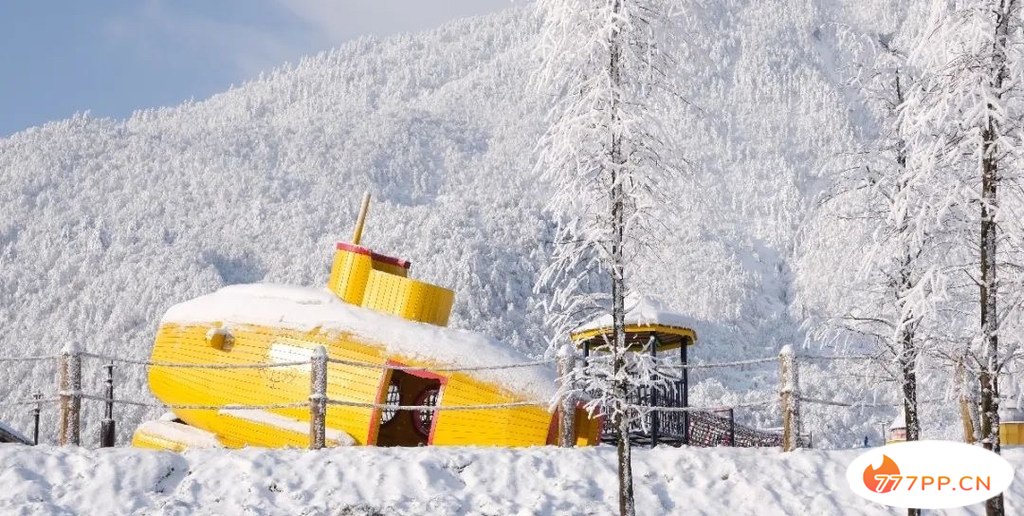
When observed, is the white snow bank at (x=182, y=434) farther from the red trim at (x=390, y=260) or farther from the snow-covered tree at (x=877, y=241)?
the snow-covered tree at (x=877, y=241)

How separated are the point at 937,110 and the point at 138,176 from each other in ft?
400

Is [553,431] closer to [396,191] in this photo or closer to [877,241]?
[877,241]

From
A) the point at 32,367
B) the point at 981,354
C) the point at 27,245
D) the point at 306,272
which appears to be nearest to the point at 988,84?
the point at 981,354

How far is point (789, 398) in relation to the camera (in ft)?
44.9

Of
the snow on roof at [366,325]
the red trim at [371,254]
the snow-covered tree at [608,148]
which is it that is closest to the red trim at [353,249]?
the red trim at [371,254]

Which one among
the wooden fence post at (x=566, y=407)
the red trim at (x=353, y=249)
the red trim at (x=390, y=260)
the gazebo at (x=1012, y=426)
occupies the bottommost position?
the gazebo at (x=1012, y=426)

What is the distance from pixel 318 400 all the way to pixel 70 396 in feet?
9.73

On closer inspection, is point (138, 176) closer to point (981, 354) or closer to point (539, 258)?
point (539, 258)

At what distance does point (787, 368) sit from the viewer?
1370 centimetres

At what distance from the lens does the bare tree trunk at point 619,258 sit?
10.9 metres

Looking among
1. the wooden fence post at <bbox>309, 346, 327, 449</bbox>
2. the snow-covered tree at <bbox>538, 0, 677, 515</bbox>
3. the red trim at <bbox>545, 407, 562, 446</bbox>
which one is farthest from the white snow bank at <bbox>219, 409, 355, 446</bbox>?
the snow-covered tree at <bbox>538, 0, 677, 515</bbox>

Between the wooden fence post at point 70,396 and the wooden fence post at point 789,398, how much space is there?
8.82 meters

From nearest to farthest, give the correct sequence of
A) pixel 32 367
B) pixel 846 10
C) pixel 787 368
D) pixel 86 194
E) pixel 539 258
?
pixel 787 368 < pixel 32 367 < pixel 539 258 < pixel 86 194 < pixel 846 10

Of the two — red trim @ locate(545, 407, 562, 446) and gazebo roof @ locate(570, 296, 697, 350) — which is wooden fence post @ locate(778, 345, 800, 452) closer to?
red trim @ locate(545, 407, 562, 446)
